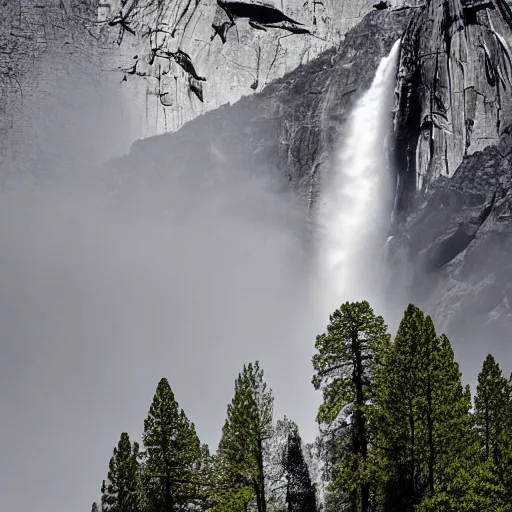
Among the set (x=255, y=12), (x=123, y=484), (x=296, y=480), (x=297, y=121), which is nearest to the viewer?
(x=296, y=480)

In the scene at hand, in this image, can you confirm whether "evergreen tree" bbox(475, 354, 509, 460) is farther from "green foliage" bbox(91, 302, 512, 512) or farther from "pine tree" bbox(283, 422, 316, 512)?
"pine tree" bbox(283, 422, 316, 512)

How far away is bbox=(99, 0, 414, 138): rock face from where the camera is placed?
83.3 meters

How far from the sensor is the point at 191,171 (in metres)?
92.9

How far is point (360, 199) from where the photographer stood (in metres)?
80.9

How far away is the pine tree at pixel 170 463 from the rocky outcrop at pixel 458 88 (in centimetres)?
4795

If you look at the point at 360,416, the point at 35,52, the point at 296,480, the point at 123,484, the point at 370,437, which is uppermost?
the point at 35,52

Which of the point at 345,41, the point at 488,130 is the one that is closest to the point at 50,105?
the point at 345,41

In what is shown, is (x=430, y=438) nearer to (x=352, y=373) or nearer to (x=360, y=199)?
(x=352, y=373)

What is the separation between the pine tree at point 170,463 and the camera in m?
29.8

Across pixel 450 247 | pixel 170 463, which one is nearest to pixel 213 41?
pixel 450 247

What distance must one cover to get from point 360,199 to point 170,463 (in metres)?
55.6

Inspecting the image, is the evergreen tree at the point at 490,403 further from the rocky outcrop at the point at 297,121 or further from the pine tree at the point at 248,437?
the rocky outcrop at the point at 297,121

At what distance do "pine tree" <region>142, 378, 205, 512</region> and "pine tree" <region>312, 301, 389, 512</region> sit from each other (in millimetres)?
7207

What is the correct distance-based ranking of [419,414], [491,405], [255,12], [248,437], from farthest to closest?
[255,12] < [491,405] < [248,437] < [419,414]
